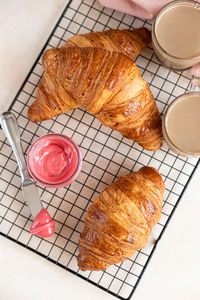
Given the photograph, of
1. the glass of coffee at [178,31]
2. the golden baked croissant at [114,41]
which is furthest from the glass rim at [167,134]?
the golden baked croissant at [114,41]

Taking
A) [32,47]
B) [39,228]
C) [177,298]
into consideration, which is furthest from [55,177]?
[177,298]

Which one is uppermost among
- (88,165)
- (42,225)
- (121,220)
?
(88,165)

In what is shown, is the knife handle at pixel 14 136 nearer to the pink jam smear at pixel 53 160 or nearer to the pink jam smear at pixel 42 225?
the pink jam smear at pixel 53 160

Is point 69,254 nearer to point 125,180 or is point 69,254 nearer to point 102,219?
point 102,219

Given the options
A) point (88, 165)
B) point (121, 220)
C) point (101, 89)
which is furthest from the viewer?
point (88, 165)

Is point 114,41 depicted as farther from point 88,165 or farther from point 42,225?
point 42,225

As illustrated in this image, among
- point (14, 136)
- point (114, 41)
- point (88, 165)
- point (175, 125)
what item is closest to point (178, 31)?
point (114, 41)

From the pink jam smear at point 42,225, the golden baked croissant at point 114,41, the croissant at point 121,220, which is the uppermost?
the golden baked croissant at point 114,41

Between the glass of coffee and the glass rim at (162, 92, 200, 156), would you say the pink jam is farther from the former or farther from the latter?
the glass of coffee
